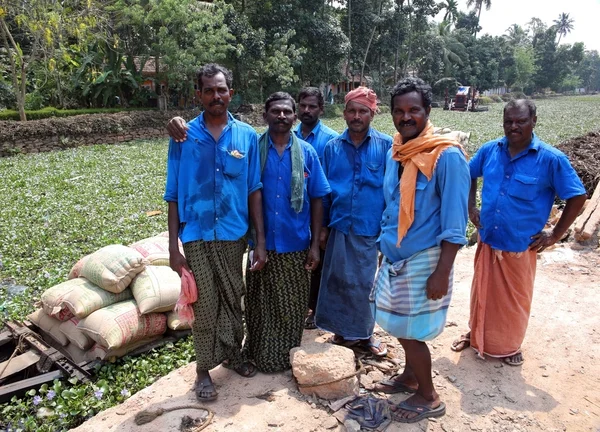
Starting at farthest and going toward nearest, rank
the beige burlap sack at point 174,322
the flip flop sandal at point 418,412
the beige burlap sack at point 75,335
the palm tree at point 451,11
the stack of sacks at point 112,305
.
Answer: the palm tree at point 451,11, the beige burlap sack at point 174,322, the beige burlap sack at point 75,335, the stack of sacks at point 112,305, the flip flop sandal at point 418,412

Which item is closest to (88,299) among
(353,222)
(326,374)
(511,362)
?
(326,374)

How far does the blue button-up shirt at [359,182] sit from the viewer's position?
3104 millimetres

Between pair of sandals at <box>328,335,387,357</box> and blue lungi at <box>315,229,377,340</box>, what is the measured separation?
59mm

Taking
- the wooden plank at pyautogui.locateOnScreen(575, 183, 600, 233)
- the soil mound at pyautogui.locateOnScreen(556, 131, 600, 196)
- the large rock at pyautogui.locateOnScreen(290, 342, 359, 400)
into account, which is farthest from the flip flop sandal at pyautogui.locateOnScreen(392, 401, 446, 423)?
the soil mound at pyautogui.locateOnScreen(556, 131, 600, 196)

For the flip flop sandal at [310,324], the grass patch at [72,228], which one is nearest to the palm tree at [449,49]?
the grass patch at [72,228]

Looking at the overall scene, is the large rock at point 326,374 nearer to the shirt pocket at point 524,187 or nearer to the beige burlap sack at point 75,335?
the shirt pocket at point 524,187

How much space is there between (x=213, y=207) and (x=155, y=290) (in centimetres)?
128

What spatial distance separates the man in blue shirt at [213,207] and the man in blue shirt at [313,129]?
0.78 metres

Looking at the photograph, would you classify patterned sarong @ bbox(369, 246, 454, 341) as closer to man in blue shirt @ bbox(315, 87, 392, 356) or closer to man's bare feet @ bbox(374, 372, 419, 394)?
man's bare feet @ bbox(374, 372, 419, 394)

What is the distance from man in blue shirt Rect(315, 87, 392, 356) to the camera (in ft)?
10.2

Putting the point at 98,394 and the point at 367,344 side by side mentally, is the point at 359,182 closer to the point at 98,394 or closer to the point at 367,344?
the point at 367,344

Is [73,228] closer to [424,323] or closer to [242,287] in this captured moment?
[242,287]

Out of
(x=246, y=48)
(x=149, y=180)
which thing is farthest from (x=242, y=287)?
(x=246, y=48)

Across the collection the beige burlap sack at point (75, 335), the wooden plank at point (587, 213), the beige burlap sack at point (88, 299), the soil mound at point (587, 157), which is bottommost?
the beige burlap sack at point (75, 335)
